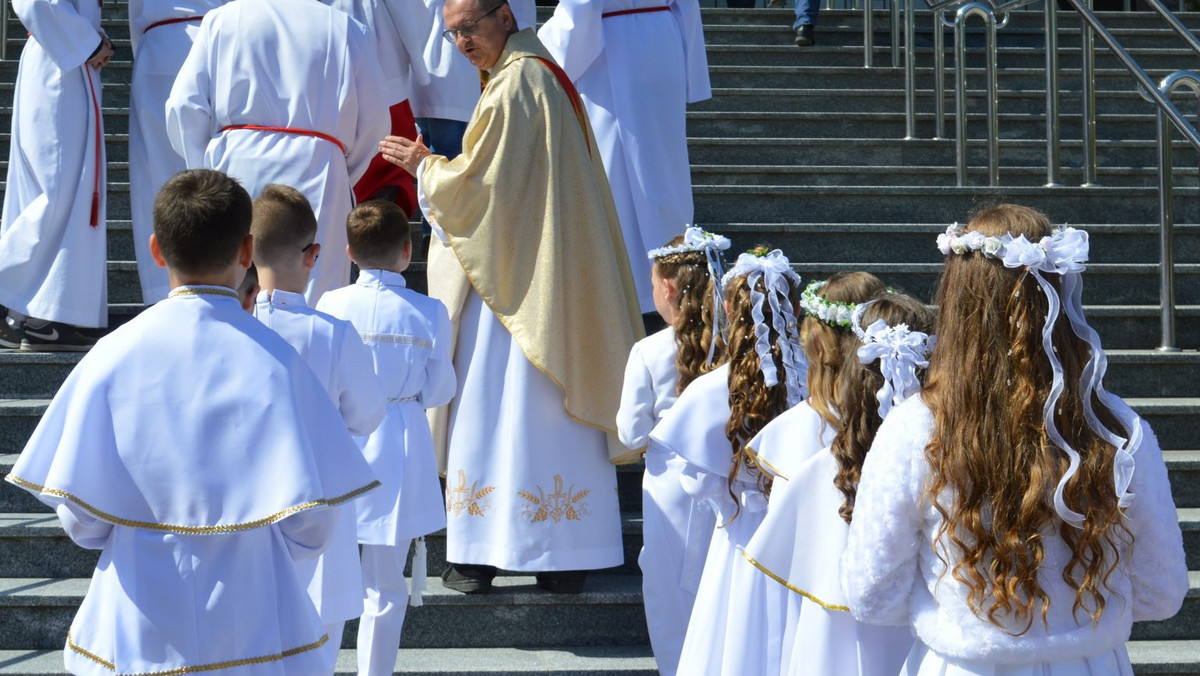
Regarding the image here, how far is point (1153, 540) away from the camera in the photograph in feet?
8.11

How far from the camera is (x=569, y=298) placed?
4965mm

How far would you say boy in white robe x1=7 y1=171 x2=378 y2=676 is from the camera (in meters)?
2.66

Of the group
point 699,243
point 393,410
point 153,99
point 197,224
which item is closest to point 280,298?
point 393,410

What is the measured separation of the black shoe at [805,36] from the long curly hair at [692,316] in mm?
5468

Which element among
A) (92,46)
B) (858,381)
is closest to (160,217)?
(858,381)

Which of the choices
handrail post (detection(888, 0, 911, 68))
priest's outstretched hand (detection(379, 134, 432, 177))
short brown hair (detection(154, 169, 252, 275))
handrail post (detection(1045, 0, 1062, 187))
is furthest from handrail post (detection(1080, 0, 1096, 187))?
short brown hair (detection(154, 169, 252, 275))

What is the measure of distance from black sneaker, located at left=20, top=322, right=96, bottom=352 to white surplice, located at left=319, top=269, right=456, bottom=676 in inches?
72.8

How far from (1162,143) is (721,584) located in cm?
371

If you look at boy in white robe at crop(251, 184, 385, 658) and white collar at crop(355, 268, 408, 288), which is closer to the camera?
boy in white robe at crop(251, 184, 385, 658)

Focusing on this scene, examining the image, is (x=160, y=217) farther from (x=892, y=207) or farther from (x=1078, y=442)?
(x=892, y=207)

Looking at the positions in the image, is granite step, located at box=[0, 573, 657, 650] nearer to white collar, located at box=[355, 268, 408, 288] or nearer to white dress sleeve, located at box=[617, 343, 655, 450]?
white dress sleeve, located at box=[617, 343, 655, 450]

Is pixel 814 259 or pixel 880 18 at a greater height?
pixel 880 18

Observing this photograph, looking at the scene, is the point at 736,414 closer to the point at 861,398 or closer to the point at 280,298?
the point at 861,398

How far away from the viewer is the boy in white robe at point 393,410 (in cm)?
440
